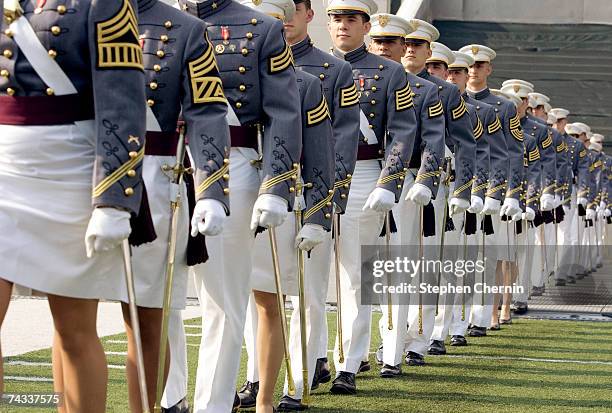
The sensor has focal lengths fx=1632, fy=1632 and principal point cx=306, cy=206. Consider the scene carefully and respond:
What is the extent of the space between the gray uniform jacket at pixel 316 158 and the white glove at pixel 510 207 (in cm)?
679

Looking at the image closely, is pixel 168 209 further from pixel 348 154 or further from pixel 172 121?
pixel 348 154

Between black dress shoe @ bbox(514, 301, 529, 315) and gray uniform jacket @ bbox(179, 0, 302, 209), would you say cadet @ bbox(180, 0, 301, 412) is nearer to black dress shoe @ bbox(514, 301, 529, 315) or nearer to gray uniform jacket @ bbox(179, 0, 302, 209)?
gray uniform jacket @ bbox(179, 0, 302, 209)

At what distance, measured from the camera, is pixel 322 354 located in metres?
8.77

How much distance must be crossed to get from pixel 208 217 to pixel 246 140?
1.10m

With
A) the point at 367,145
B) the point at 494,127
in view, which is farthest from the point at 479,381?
the point at 494,127

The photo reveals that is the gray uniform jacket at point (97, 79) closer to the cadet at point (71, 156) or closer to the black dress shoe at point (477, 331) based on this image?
the cadet at point (71, 156)

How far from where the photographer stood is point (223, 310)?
6238mm

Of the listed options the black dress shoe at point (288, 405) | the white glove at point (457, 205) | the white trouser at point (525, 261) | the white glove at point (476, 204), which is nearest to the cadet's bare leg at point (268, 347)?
the black dress shoe at point (288, 405)

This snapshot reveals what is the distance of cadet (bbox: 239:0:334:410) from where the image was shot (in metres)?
7.01

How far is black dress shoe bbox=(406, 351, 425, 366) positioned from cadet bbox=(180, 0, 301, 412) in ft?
12.0

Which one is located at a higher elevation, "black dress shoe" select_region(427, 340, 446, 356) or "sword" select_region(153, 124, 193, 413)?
"sword" select_region(153, 124, 193, 413)

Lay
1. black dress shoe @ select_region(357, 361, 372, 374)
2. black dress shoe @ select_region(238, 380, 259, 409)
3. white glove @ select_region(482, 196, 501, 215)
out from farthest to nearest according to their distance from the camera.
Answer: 1. white glove @ select_region(482, 196, 501, 215)
2. black dress shoe @ select_region(357, 361, 372, 374)
3. black dress shoe @ select_region(238, 380, 259, 409)

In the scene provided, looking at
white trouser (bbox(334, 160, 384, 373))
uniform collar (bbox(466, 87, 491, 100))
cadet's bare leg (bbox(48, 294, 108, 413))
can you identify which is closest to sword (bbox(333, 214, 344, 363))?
white trouser (bbox(334, 160, 384, 373))

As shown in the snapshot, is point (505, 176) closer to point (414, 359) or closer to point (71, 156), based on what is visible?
point (414, 359)
